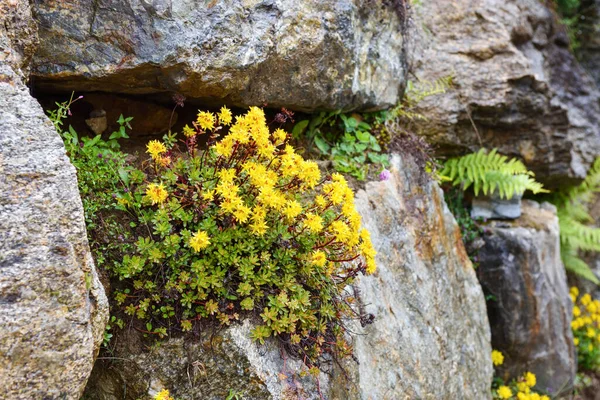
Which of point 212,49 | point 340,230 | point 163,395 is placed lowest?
point 163,395

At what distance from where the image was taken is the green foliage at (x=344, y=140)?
3.62 metres

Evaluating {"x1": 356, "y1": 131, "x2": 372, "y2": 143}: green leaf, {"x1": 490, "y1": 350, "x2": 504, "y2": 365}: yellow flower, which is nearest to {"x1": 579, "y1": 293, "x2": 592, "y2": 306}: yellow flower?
{"x1": 490, "y1": 350, "x2": 504, "y2": 365}: yellow flower

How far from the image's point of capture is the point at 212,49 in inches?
109

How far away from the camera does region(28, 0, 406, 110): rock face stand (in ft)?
8.40

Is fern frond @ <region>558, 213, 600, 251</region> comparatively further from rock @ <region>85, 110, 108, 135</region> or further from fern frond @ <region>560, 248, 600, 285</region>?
rock @ <region>85, 110, 108, 135</region>

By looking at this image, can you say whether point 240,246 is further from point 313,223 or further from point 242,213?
point 313,223

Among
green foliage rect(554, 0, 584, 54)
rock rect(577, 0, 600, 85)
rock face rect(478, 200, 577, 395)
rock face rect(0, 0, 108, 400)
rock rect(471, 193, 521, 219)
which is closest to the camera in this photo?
rock face rect(0, 0, 108, 400)

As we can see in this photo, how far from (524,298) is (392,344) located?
252 centimetres

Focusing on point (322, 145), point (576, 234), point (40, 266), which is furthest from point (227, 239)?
point (576, 234)

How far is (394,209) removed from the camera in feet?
12.0

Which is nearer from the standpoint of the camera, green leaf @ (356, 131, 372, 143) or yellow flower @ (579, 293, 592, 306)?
green leaf @ (356, 131, 372, 143)

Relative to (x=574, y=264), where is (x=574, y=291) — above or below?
below

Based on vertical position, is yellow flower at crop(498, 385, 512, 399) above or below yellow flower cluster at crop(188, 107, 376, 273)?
below

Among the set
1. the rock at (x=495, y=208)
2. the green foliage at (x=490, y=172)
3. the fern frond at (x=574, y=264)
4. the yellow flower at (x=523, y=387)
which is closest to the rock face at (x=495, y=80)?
the green foliage at (x=490, y=172)
